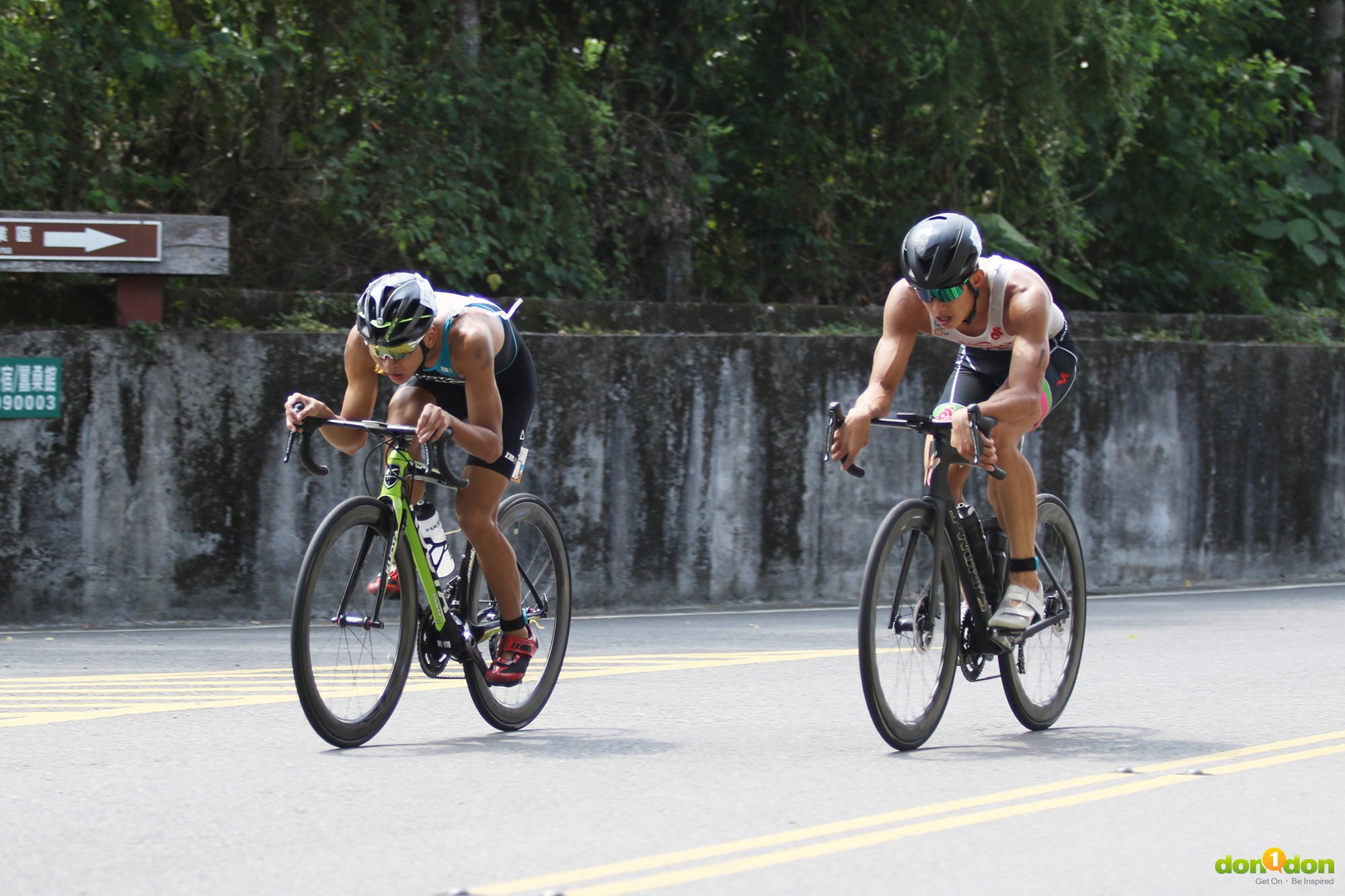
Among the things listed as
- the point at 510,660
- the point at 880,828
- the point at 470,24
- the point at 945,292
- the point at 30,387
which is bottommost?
the point at 880,828

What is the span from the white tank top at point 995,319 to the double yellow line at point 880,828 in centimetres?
170

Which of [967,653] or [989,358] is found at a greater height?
[989,358]

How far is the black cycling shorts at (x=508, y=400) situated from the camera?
5953mm

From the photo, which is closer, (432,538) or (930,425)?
(930,425)

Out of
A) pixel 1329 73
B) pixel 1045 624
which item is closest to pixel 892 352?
pixel 1045 624

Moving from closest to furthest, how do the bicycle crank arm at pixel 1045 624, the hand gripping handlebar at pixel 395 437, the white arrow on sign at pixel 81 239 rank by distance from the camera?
the hand gripping handlebar at pixel 395 437, the bicycle crank arm at pixel 1045 624, the white arrow on sign at pixel 81 239

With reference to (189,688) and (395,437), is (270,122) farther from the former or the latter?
(395,437)

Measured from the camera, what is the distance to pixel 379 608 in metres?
5.58

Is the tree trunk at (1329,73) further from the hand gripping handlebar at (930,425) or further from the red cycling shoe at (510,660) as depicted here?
the red cycling shoe at (510,660)

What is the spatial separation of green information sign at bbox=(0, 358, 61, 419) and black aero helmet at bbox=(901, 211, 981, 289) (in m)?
6.05

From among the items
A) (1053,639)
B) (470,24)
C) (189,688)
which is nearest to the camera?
(1053,639)

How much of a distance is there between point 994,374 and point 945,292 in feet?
1.84

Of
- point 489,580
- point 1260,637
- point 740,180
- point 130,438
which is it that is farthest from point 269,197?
point 1260,637

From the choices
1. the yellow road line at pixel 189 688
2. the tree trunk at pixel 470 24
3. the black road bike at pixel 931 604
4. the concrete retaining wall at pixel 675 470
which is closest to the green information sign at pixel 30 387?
the concrete retaining wall at pixel 675 470
